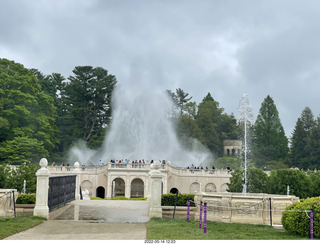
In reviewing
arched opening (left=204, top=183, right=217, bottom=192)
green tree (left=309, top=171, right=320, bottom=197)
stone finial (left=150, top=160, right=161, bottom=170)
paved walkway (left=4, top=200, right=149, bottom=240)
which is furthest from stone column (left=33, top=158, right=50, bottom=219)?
arched opening (left=204, top=183, right=217, bottom=192)

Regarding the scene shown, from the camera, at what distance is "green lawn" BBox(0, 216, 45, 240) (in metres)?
12.1

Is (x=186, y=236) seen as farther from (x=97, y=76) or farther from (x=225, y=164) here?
(x=97, y=76)

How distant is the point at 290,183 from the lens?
31844 mm

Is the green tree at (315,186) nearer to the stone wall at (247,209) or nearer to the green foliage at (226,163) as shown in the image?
the stone wall at (247,209)

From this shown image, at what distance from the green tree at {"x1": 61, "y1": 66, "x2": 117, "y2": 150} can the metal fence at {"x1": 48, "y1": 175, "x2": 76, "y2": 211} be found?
52897mm

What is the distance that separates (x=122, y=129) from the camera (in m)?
68.6

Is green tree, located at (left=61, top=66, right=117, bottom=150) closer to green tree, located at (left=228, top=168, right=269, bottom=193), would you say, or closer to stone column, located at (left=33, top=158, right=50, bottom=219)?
green tree, located at (left=228, top=168, right=269, bottom=193)

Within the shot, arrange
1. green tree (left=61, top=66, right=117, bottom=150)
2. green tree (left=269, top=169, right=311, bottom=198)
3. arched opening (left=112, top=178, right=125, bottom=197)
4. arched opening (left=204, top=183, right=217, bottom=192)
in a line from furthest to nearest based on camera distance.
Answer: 1. green tree (left=61, top=66, right=117, bottom=150)
2. arched opening (left=204, top=183, right=217, bottom=192)
3. arched opening (left=112, top=178, right=125, bottom=197)
4. green tree (left=269, top=169, right=311, bottom=198)

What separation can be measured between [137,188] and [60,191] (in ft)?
104

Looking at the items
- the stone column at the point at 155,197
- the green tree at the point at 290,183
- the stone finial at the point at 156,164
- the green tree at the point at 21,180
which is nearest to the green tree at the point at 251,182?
the green tree at the point at 290,183

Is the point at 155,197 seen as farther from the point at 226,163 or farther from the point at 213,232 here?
the point at 226,163

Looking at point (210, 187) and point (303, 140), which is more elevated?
point (303, 140)

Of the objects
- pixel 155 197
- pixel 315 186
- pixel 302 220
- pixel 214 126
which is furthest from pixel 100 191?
pixel 302 220
